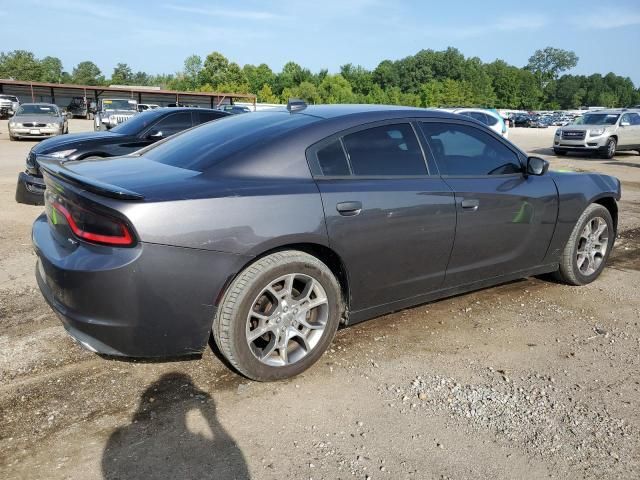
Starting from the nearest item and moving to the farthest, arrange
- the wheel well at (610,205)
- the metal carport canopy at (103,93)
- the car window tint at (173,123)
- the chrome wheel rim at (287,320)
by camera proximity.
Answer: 1. the chrome wheel rim at (287,320)
2. the wheel well at (610,205)
3. the car window tint at (173,123)
4. the metal carport canopy at (103,93)

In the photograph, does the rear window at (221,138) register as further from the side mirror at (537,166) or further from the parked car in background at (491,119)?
the parked car in background at (491,119)

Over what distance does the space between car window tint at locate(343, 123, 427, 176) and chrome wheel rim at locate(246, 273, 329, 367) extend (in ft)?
2.63

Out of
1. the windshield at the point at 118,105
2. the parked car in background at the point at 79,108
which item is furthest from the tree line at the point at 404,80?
the windshield at the point at 118,105

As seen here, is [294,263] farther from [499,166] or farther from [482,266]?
[499,166]

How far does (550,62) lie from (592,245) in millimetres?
179615

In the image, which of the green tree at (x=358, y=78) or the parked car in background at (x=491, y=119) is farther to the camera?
the green tree at (x=358, y=78)

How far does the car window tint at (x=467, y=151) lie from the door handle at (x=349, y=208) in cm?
86

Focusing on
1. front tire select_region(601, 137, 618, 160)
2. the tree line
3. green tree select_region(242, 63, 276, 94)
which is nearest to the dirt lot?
front tire select_region(601, 137, 618, 160)

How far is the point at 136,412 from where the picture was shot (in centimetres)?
278

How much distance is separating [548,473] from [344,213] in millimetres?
1665

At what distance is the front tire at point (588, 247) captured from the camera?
4.69m

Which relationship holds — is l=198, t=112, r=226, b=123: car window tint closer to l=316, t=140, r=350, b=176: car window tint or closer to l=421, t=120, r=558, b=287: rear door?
l=421, t=120, r=558, b=287: rear door

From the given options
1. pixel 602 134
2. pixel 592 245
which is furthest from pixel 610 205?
pixel 602 134

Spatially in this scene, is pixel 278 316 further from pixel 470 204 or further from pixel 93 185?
pixel 470 204
